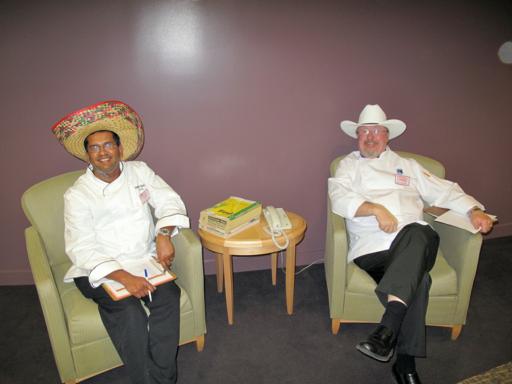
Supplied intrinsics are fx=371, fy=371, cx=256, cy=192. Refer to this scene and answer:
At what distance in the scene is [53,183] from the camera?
2354mm

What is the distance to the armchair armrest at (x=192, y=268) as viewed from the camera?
84.0 inches

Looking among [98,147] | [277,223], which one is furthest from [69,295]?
[277,223]

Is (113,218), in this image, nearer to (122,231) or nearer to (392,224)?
(122,231)

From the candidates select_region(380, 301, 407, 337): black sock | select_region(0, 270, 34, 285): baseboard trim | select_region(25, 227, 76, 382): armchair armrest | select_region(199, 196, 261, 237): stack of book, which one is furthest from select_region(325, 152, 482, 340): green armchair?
select_region(0, 270, 34, 285): baseboard trim

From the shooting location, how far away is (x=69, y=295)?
2.10 metres

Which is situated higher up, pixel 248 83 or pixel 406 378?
pixel 248 83

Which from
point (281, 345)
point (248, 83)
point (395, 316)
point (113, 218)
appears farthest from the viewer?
point (248, 83)

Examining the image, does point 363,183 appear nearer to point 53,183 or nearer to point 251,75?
point 251,75

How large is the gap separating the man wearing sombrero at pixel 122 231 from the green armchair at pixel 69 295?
0.27 ft

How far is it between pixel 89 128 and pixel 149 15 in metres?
0.97

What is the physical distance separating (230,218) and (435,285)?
1.32 m

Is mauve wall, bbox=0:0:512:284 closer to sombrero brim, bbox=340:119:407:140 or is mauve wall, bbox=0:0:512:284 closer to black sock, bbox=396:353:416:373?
sombrero brim, bbox=340:119:407:140

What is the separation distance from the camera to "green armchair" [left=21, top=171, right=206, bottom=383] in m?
1.90

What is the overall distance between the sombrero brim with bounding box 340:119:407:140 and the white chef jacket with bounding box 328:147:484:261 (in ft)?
0.57
